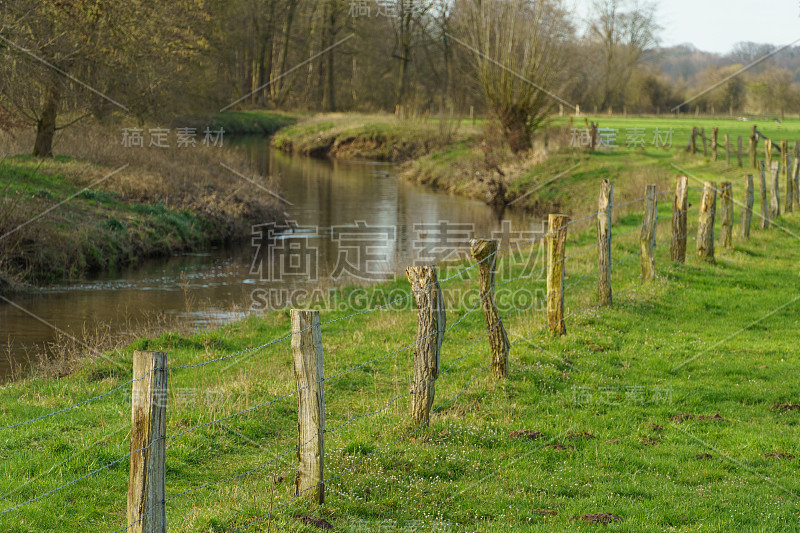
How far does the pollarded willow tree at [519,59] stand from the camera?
118 ft

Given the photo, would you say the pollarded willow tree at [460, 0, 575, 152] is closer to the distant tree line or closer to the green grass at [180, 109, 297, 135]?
the distant tree line

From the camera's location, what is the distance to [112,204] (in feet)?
68.4

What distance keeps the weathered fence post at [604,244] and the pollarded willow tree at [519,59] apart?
25.0m

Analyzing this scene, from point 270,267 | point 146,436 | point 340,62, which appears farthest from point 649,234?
point 340,62

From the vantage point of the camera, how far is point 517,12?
3616 cm

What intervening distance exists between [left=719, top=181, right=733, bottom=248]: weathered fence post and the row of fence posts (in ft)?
3.53

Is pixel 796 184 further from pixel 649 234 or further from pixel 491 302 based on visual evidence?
pixel 491 302

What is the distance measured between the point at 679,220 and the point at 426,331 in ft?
28.9

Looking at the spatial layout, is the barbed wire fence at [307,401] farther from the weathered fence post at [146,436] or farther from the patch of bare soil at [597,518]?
the patch of bare soil at [597,518]

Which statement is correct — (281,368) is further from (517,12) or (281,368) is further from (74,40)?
(517,12)

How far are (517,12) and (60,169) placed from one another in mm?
22733

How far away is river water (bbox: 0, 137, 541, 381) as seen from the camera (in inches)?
547

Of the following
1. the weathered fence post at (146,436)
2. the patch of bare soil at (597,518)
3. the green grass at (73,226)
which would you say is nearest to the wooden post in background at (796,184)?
the green grass at (73,226)

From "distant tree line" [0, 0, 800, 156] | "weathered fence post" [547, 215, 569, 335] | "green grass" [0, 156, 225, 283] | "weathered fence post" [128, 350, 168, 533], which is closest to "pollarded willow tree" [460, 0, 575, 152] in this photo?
"distant tree line" [0, 0, 800, 156]
